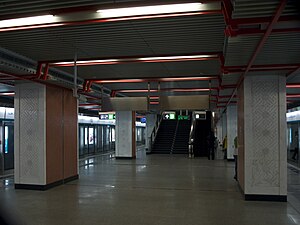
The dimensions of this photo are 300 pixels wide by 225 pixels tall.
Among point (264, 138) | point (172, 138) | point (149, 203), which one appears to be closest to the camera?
point (149, 203)

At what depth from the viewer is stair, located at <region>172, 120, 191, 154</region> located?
21.5m

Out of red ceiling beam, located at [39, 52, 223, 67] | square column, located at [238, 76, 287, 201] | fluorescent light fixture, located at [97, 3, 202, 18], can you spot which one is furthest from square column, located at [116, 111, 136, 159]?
fluorescent light fixture, located at [97, 3, 202, 18]

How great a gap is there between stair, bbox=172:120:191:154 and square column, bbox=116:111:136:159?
15.9ft

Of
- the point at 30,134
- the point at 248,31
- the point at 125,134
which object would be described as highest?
the point at 248,31

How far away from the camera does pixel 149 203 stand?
7.05m

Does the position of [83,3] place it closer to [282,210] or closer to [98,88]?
[282,210]

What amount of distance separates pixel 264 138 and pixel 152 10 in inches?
183

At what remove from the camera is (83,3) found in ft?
13.1

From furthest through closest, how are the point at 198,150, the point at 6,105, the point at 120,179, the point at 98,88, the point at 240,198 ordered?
1. the point at 198,150
2. the point at 6,105
3. the point at 98,88
4. the point at 120,179
5. the point at 240,198

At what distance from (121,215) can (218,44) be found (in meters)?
3.83

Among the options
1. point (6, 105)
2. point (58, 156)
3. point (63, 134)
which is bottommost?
point (58, 156)

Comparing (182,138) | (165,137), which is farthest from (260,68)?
(165,137)

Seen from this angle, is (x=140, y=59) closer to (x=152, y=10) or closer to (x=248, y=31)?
(x=152, y=10)

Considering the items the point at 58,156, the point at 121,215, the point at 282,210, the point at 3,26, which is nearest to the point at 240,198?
the point at 282,210
